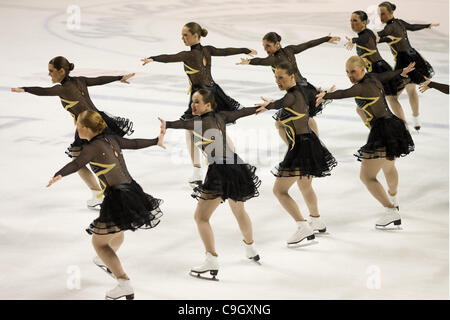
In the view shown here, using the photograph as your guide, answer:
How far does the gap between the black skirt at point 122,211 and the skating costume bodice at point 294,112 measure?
1574 millimetres

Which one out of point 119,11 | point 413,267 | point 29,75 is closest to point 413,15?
point 119,11

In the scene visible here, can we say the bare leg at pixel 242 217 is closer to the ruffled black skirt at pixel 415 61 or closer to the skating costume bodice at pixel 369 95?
the skating costume bodice at pixel 369 95

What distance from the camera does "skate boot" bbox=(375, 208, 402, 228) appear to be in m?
7.09

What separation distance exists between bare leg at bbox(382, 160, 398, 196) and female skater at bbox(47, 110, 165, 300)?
2.56 metres

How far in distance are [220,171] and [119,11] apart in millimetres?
12803

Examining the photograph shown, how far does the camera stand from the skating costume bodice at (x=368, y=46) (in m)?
9.16

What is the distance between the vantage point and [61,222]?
7070mm

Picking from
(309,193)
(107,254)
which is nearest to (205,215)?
(107,254)

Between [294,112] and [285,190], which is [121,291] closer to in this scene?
[285,190]

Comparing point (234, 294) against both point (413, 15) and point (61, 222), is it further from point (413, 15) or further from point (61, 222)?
point (413, 15)

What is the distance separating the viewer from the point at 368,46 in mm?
9211

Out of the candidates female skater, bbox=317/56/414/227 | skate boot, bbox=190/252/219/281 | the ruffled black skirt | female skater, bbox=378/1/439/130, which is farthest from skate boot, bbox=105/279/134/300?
the ruffled black skirt

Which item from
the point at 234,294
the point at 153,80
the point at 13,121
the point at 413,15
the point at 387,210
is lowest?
the point at 234,294

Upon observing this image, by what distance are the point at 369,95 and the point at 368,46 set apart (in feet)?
7.89
